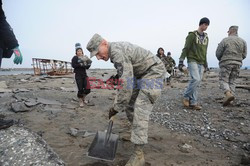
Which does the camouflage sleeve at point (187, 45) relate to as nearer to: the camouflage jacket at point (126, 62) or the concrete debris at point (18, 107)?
the camouflage jacket at point (126, 62)

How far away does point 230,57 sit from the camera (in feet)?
15.6

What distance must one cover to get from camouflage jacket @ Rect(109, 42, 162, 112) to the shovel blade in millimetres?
543

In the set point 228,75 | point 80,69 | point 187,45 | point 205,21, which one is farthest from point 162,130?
point 80,69

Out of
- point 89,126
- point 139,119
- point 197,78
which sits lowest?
point 89,126

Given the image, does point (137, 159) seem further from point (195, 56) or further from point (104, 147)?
point (195, 56)

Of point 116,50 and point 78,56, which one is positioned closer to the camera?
point 116,50

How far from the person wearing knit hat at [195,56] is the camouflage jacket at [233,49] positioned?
670 millimetres

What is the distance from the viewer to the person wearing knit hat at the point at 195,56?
14.7 ft

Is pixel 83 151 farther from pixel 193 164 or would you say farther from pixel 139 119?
pixel 193 164

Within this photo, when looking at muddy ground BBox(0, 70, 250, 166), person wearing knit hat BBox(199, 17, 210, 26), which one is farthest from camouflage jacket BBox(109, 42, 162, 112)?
person wearing knit hat BBox(199, 17, 210, 26)

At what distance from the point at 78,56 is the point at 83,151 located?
3.42 m

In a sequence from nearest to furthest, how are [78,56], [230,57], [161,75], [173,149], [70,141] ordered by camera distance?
[161,75]
[173,149]
[70,141]
[230,57]
[78,56]

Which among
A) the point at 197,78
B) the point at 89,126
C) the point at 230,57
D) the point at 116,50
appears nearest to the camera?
the point at 116,50

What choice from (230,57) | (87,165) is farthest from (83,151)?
(230,57)
